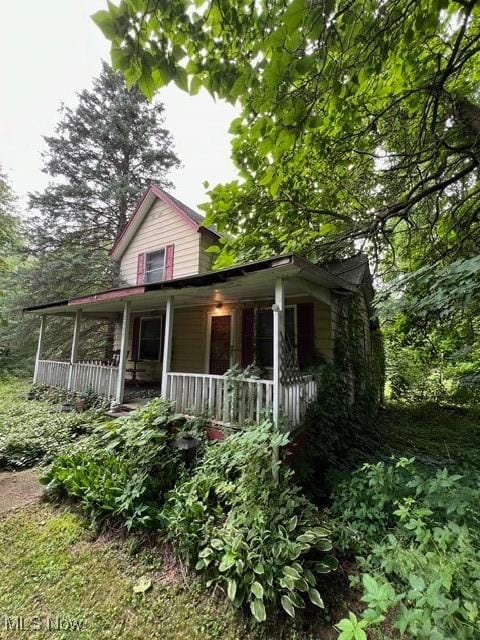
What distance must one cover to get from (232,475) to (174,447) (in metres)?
1.10

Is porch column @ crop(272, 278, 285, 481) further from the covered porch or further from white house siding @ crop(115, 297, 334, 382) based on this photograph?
white house siding @ crop(115, 297, 334, 382)

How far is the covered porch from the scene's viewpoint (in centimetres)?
405

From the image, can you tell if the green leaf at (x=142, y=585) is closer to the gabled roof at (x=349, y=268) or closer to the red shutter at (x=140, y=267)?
the gabled roof at (x=349, y=268)

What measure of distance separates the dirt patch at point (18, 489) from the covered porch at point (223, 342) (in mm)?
2122

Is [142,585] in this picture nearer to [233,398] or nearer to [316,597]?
[316,597]

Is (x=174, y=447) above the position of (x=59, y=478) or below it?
above

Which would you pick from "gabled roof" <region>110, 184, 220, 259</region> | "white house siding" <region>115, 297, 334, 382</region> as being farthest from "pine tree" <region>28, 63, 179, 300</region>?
"white house siding" <region>115, 297, 334, 382</region>

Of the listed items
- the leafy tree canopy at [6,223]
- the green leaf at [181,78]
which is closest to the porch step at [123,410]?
the green leaf at [181,78]

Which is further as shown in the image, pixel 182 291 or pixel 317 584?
pixel 182 291

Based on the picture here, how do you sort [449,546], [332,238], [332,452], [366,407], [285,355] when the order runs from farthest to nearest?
[366,407], [332,238], [332,452], [285,355], [449,546]

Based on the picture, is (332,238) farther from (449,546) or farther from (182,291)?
(449,546)

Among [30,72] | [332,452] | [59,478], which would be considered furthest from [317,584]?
[30,72]

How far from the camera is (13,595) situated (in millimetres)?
2484

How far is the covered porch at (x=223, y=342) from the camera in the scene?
4.05m
